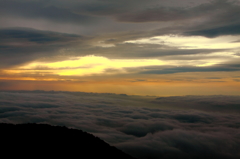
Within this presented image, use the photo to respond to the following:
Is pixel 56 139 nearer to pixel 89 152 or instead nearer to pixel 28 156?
pixel 89 152

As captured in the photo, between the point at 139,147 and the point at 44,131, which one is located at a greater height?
the point at 44,131

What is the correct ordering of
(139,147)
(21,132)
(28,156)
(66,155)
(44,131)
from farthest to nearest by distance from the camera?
(139,147), (44,131), (21,132), (66,155), (28,156)

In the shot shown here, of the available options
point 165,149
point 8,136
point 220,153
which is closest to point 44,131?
point 8,136

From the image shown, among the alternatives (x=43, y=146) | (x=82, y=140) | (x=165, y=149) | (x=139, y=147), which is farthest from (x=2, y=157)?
(x=165, y=149)

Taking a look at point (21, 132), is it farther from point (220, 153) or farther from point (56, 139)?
point (220, 153)

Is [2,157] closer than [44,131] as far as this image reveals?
Yes

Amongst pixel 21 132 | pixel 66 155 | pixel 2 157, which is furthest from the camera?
pixel 21 132

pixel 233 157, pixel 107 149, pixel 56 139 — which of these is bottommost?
pixel 233 157
